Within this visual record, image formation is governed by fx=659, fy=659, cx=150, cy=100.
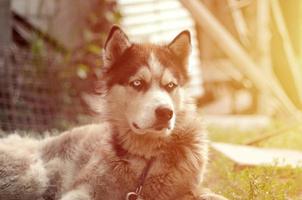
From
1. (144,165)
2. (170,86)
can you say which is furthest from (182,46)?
(144,165)

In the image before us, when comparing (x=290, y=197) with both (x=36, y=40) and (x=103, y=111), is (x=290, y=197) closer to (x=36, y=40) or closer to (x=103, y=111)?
(x=103, y=111)

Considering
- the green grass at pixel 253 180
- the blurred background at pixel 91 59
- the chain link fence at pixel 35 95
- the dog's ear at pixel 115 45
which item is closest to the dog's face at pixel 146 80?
the dog's ear at pixel 115 45

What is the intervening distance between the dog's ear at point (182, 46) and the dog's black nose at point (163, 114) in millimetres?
579

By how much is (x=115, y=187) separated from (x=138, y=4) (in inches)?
310

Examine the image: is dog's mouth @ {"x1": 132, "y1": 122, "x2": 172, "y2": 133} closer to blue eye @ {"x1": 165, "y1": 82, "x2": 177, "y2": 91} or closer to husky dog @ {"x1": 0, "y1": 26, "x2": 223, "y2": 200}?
husky dog @ {"x1": 0, "y1": 26, "x2": 223, "y2": 200}

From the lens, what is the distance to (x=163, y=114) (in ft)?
11.8

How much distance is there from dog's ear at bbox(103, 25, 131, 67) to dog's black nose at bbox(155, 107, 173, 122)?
556 millimetres

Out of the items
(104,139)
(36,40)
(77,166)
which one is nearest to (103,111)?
(104,139)

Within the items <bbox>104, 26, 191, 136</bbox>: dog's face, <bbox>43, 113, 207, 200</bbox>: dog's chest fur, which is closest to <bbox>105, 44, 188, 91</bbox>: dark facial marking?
<bbox>104, 26, 191, 136</bbox>: dog's face

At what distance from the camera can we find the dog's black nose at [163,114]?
3586mm

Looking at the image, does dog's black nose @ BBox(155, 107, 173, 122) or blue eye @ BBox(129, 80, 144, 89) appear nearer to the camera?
dog's black nose @ BBox(155, 107, 173, 122)

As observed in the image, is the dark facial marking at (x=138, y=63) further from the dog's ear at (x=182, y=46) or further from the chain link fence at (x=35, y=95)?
the chain link fence at (x=35, y=95)

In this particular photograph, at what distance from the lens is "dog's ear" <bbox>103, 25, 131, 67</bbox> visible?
3.92 meters

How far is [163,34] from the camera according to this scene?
11.6m
